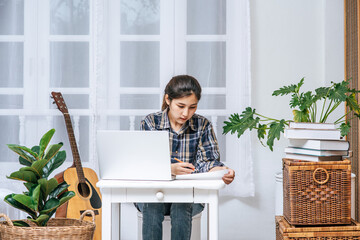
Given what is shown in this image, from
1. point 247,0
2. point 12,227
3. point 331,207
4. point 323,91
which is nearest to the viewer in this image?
point 12,227

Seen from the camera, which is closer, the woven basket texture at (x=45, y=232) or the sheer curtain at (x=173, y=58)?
the woven basket texture at (x=45, y=232)

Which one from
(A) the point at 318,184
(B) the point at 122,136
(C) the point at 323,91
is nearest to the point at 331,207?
(A) the point at 318,184

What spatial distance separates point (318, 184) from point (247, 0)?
1.44 metres

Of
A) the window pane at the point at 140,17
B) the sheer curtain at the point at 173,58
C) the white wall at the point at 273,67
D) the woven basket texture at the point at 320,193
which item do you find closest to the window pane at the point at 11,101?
the sheer curtain at the point at 173,58

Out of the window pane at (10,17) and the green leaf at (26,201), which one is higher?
the window pane at (10,17)

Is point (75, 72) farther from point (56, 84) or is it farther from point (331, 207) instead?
point (331, 207)

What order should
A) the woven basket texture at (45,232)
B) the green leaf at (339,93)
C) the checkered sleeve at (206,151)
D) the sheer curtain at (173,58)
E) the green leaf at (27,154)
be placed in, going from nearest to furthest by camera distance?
the woven basket texture at (45,232)
the green leaf at (27,154)
the green leaf at (339,93)
the checkered sleeve at (206,151)
the sheer curtain at (173,58)

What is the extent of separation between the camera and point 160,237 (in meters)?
2.05

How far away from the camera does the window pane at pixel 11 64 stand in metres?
3.03

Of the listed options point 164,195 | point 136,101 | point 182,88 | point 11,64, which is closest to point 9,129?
point 11,64

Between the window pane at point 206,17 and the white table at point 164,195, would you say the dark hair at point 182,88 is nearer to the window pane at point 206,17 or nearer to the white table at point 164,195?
the white table at point 164,195

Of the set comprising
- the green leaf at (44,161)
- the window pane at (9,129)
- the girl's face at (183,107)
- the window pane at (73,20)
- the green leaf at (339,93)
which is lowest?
the green leaf at (44,161)

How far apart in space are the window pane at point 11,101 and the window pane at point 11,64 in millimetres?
79

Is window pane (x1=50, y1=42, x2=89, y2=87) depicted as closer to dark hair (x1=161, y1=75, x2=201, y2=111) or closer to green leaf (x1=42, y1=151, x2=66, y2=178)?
dark hair (x1=161, y1=75, x2=201, y2=111)
